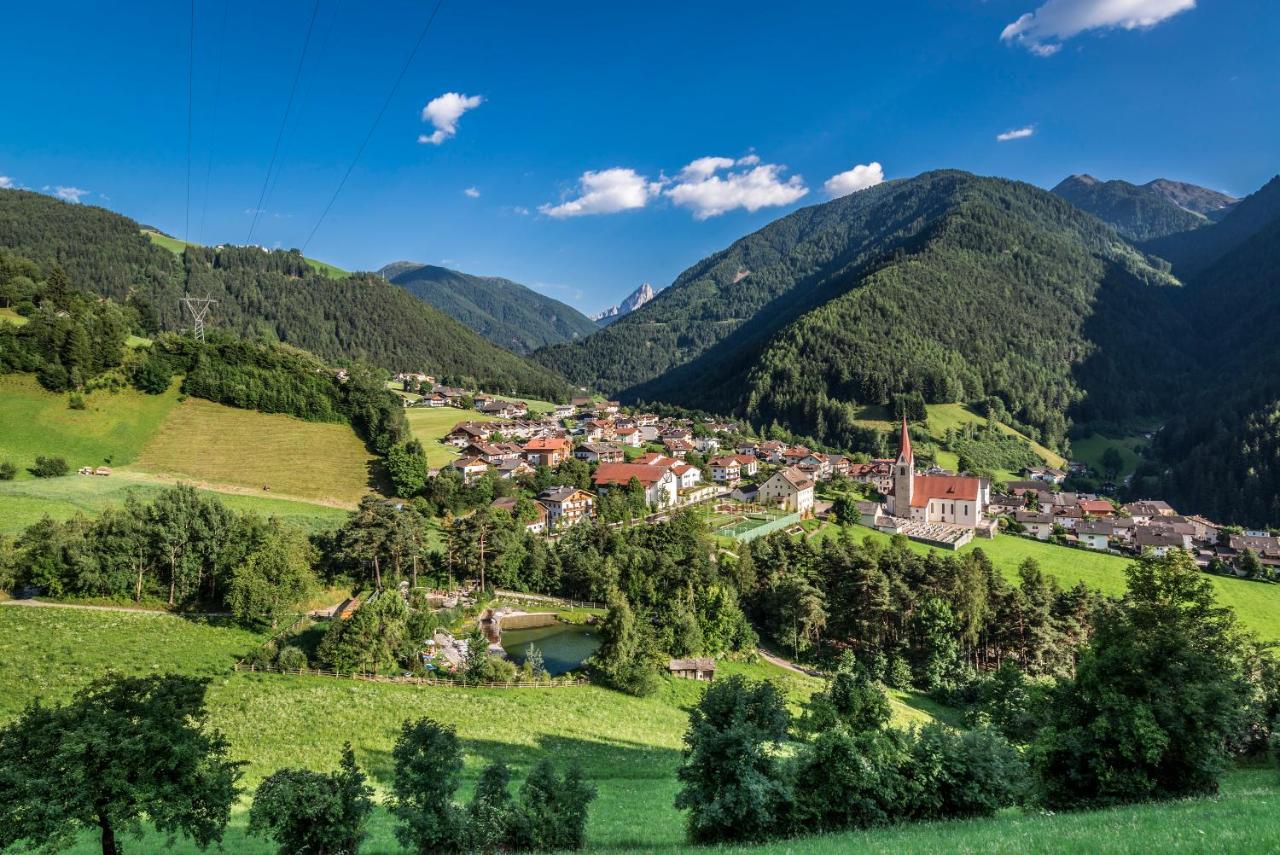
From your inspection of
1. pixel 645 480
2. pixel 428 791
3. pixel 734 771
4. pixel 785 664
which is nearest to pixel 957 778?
pixel 734 771

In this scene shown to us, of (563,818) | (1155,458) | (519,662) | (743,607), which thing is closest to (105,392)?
(519,662)

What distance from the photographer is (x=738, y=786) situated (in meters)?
16.4

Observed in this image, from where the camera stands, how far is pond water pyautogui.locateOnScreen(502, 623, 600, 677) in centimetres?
4594

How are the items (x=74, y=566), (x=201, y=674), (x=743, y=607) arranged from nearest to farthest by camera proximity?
(x=201, y=674), (x=74, y=566), (x=743, y=607)

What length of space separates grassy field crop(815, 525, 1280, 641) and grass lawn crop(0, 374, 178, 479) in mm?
81428

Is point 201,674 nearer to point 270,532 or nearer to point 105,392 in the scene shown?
point 270,532

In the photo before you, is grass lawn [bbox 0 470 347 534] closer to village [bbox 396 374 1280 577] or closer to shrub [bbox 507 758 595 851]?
village [bbox 396 374 1280 577]

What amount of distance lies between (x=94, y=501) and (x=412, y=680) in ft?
126

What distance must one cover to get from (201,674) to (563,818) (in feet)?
91.5

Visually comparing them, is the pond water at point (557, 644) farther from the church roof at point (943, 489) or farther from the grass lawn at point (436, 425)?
the church roof at point (943, 489)

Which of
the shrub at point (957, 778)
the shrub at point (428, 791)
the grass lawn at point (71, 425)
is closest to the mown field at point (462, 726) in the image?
the shrub at point (957, 778)

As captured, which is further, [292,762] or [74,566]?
[74,566]

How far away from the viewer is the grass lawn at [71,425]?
209 feet

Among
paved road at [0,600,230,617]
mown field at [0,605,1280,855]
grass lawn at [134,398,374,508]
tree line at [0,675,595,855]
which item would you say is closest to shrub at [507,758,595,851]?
tree line at [0,675,595,855]
